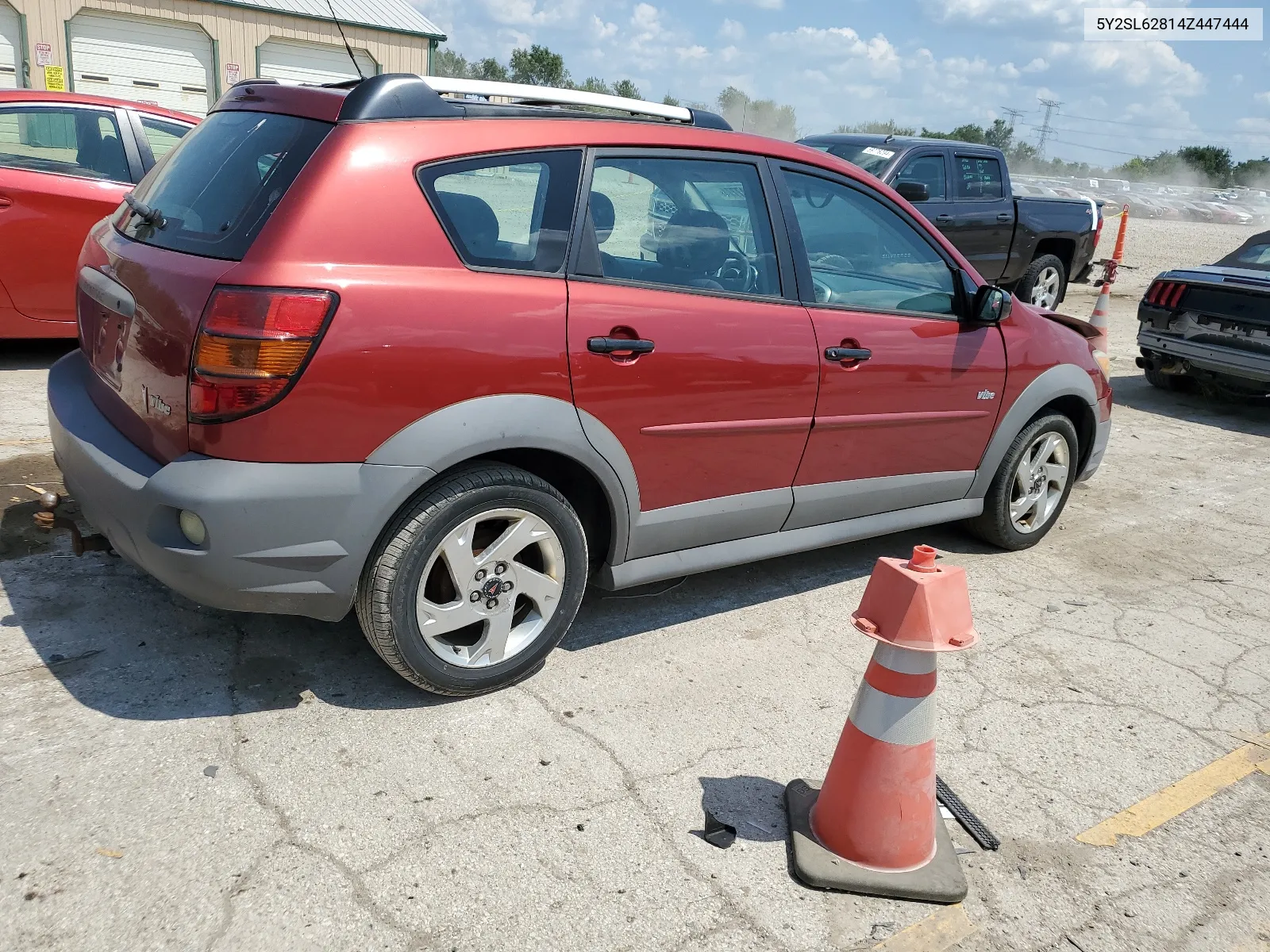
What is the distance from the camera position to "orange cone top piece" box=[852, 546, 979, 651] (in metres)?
2.46

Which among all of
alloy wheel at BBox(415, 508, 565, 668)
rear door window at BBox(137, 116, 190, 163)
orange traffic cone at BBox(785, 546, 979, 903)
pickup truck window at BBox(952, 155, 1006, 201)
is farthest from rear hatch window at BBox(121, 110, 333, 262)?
pickup truck window at BBox(952, 155, 1006, 201)

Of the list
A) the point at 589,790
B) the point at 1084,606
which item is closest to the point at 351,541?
the point at 589,790

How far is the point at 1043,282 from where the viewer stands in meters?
12.0

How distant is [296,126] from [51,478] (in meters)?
2.54

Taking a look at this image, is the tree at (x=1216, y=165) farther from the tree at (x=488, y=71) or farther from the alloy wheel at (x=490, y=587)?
the alloy wheel at (x=490, y=587)

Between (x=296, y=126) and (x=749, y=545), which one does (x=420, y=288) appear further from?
(x=749, y=545)

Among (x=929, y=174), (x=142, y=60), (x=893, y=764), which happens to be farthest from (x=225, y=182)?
(x=142, y=60)

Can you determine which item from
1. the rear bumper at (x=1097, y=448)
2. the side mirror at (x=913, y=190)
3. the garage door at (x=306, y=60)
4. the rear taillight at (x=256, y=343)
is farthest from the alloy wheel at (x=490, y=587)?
the garage door at (x=306, y=60)

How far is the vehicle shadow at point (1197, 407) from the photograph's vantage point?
27.0 ft

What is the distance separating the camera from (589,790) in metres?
2.85

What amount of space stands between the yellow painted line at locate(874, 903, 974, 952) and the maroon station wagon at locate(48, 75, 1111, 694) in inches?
54.6

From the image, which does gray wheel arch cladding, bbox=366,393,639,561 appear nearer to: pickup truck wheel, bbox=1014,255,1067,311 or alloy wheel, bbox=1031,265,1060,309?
pickup truck wheel, bbox=1014,255,1067,311

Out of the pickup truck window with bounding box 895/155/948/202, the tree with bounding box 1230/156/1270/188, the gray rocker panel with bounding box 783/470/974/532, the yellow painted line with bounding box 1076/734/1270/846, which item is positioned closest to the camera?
the yellow painted line with bounding box 1076/734/1270/846

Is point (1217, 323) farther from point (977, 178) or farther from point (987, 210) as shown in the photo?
point (977, 178)
